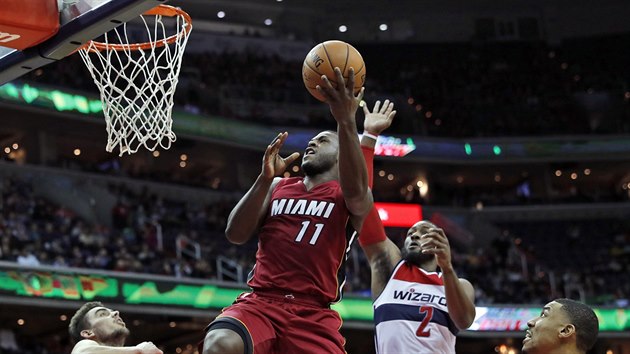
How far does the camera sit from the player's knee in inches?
199

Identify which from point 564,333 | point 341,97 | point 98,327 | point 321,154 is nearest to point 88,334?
point 98,327

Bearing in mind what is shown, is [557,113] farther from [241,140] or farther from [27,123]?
[27,123]

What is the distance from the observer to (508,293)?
86.5ft

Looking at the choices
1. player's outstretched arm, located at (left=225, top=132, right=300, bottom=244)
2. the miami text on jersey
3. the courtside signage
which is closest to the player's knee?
player's outstretched arm, located at (left=225, top=132, right=300, bottom=244)

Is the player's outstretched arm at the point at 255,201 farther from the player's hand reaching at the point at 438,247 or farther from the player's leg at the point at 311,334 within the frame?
the player's hand reaching at the point at 438,247

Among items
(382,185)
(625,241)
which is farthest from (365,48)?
(625,241)

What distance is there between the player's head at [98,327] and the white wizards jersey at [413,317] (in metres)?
1.85

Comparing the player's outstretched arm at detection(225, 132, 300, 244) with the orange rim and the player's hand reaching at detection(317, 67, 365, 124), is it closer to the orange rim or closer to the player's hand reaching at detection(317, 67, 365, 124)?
the player's hand reaching at detection(317, 67, 365, 124)

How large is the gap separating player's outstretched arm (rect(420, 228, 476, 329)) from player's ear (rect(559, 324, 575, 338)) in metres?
1.35

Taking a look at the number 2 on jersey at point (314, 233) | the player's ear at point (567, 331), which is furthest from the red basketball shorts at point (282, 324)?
the player's ear at point (567, 331)

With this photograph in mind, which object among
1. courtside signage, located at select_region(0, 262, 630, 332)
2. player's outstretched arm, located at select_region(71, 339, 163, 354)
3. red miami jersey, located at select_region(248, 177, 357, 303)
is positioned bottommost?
courtside signage, located at select_region(0, 262, 630, 332)

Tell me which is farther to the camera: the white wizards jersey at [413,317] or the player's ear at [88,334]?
the white wizards jersey at [413,317]

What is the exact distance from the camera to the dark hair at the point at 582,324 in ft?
16.3

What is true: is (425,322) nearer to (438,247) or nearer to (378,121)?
(438,247)
